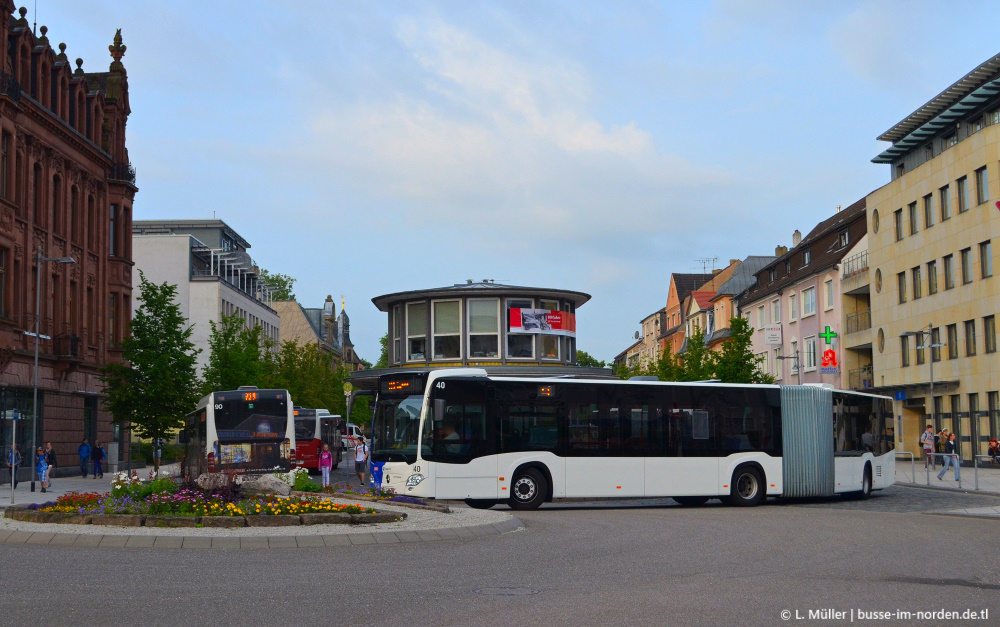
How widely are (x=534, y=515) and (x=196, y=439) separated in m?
20.5

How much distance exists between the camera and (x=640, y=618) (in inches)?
360

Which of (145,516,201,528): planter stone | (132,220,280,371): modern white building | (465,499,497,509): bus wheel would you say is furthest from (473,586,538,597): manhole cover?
(132,220,280,371): modern white building

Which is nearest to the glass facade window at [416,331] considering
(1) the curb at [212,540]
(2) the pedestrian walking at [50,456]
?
(2) the pedestrian walking at [50,456]

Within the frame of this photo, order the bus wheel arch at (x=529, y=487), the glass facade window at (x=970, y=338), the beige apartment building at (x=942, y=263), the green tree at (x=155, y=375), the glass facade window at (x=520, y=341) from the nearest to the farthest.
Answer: the bus wheel arch at (x=529, y=487) → the green tree at (x=155, y=375) → the beige apartment building at (x=942, y=263) → the glass facade window at (x=970, y=338) → the glass facade window at (x=520, y=341)

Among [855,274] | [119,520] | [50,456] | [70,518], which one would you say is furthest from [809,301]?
[119,520]

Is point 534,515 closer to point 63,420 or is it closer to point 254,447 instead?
point 254,447

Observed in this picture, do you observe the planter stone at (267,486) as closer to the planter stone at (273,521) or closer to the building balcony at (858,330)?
the planter stone at (273,521)

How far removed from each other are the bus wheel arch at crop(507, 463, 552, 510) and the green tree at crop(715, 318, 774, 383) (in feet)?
119

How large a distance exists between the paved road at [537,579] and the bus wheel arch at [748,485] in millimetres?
7818

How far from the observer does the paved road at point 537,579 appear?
31.1 ft

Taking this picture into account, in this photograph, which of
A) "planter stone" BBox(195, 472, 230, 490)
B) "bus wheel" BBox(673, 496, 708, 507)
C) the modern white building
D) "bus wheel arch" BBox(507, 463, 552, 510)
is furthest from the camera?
the modern white building

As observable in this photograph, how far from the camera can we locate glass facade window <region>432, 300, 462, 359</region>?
56938mm

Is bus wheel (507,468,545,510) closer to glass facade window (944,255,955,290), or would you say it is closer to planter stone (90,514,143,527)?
planter stone (90,514,143,527)

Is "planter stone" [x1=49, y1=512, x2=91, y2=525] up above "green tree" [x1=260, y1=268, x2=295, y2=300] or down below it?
below
